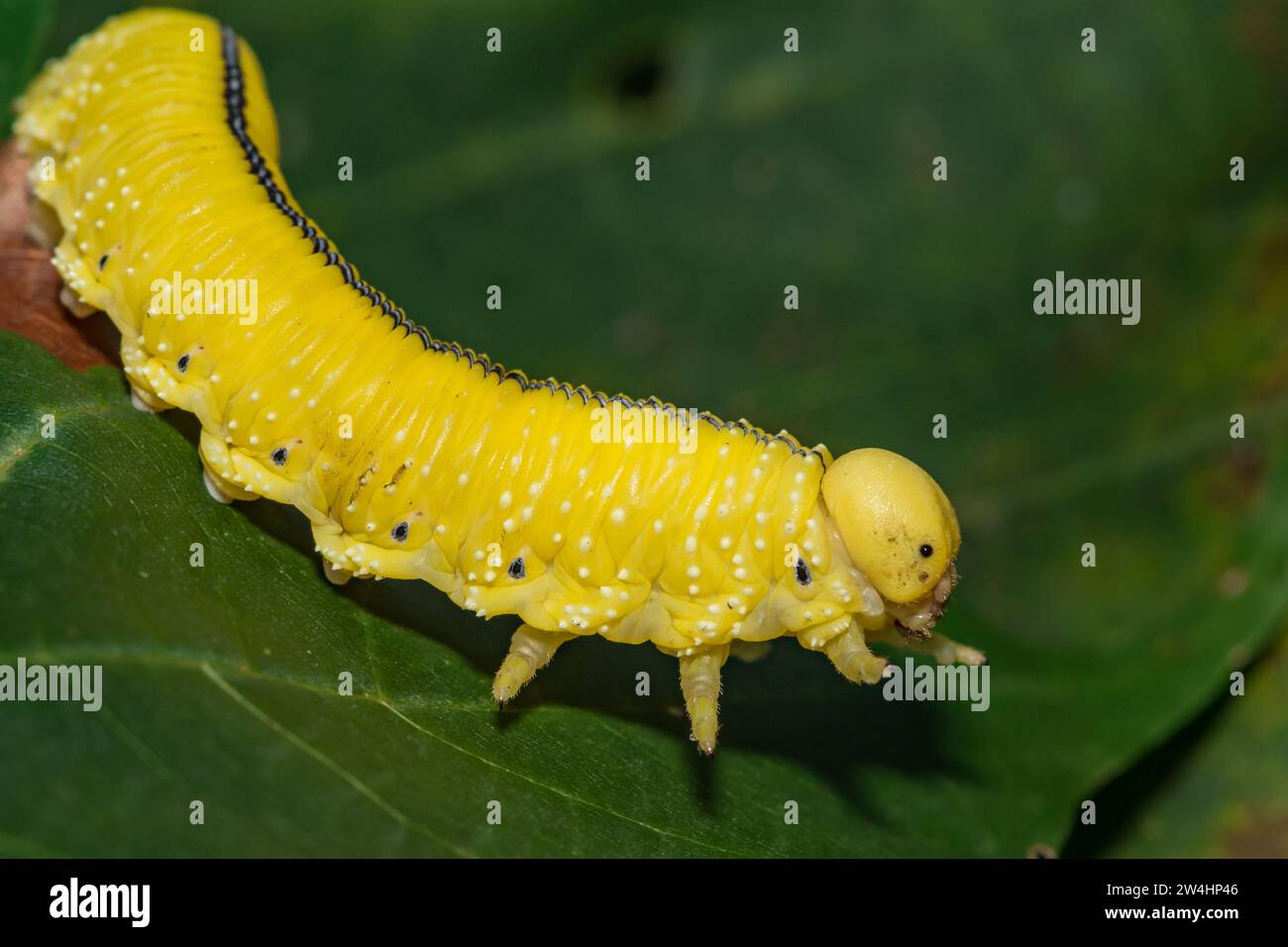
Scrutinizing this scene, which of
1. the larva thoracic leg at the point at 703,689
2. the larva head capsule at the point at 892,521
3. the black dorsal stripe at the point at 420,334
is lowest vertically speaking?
the larva thoracic leg at the point at 703,689

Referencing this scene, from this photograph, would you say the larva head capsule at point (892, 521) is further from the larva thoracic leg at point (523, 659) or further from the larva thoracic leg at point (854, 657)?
the larva thoracic leg at point (523, 659)

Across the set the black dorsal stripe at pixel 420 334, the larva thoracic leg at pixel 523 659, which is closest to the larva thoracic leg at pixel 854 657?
the black dorsal stripe at pixel 420 334

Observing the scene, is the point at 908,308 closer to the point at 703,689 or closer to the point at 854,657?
the point at 854,657

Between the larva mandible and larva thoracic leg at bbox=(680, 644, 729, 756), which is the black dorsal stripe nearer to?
the larva mandible

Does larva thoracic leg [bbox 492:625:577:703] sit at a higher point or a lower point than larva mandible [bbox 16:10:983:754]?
lower

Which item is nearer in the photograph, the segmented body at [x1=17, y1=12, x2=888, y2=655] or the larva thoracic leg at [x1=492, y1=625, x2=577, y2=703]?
the larva thoracic leg at [x1=492, y1=625, x2=577, y2=703]

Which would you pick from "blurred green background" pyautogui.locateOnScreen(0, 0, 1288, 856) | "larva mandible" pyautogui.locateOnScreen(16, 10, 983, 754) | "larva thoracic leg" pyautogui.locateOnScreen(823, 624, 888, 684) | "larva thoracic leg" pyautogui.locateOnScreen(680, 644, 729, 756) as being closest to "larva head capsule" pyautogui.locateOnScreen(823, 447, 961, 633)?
"larva mandible" pyautogui.locateOnScreen(16, 10, 983, 754)

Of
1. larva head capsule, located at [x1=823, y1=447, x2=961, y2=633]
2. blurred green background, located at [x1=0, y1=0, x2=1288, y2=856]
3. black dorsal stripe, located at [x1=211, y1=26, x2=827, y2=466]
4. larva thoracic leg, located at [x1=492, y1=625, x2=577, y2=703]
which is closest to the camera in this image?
larva thoracic leg, located at [x1=492, y1=625, x2=577, y2=703]
